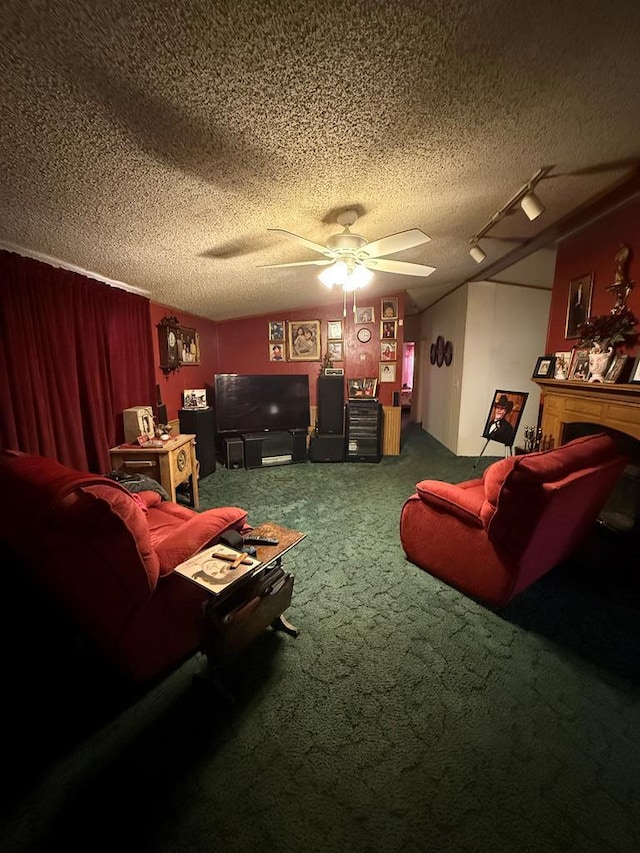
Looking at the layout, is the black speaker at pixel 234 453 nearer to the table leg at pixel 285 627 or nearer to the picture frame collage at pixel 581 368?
the table leg at pixel 285 627

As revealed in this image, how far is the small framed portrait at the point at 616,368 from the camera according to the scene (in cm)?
224

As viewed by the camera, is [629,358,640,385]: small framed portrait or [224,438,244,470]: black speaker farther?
[224,438,244,470]: black speaker

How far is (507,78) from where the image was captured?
48.7 inches

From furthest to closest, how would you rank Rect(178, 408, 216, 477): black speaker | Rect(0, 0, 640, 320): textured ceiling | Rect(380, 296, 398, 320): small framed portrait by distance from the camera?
1. Rect(380, 296, 398, 320): small framed portrait
2. Rect(178, 408, 216, 477): black speaker
3. Rect(0, 0, 640, 320): textured ceiling

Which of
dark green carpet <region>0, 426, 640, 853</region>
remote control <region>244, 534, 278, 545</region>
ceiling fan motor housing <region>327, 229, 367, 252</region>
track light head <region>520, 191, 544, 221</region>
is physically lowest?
→ dark green carpet <region>0, 426, 640, 853</region>

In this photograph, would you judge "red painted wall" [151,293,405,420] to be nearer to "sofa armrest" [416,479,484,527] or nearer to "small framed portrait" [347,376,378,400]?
"small framed portrait" [347,376,378,400]

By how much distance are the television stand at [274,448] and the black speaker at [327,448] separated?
145 mm

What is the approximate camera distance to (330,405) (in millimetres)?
4918

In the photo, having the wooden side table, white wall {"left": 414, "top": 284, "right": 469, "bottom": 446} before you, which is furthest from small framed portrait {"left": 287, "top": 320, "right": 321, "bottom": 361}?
the wooden side table

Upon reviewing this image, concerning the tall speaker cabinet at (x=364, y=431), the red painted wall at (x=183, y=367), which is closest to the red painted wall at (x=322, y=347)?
the red painted wall at (x=183, y=367)

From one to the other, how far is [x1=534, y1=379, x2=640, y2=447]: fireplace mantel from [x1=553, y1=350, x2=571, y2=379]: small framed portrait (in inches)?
4.1

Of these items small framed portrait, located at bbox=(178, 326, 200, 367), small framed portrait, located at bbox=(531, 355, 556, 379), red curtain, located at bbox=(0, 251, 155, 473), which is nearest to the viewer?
red curtain, located at bbox=(0, 251, 155, 473)

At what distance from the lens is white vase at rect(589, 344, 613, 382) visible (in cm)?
Answer: 239

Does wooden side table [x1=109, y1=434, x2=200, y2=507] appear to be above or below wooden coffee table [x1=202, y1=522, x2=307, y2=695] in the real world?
above
